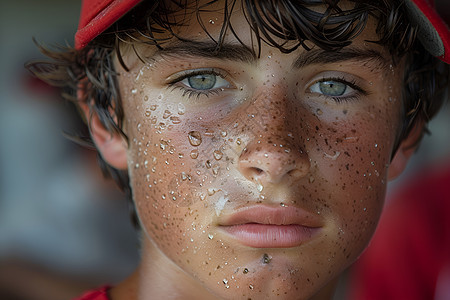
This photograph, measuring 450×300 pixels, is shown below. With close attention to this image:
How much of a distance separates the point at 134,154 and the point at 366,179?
1.61 feet

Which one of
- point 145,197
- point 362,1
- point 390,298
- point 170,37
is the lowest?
point 145,197

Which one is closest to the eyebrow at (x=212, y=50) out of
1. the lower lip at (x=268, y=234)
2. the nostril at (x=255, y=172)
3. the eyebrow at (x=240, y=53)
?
the eyebrow at (x=240, y=53)

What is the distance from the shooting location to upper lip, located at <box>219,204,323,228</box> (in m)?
1.06

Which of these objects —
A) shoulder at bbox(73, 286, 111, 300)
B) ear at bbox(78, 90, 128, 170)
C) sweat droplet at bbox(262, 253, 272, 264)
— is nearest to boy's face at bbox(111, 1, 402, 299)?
sweat droplet at bbox(262, 253, 272, 264)

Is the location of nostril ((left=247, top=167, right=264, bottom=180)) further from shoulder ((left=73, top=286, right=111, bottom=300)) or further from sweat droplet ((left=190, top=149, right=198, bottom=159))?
shoulder ((left=73, top=286, right=111, bottom=300))

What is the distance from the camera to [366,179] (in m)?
1.18

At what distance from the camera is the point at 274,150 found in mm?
1047

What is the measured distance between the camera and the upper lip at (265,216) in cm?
106

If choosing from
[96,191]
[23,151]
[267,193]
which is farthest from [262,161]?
[23,151]

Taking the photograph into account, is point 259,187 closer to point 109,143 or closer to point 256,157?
point 256,157

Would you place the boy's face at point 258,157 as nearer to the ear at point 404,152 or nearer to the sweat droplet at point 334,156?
the sweat droplet at point 334,156

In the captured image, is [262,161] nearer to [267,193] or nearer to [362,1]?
[267,193]

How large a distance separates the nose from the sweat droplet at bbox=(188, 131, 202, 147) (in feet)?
0.32

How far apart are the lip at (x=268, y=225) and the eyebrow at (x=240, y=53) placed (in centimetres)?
29
